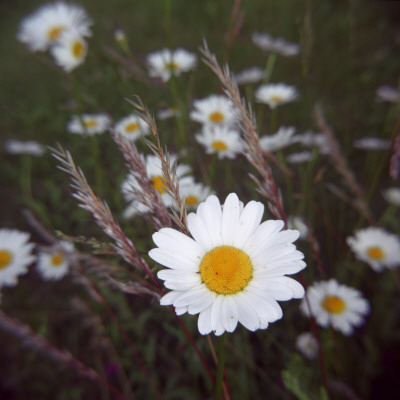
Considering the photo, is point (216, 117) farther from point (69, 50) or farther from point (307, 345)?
point (307, 345)

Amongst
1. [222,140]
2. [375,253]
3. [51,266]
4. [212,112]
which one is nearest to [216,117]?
[212,112]

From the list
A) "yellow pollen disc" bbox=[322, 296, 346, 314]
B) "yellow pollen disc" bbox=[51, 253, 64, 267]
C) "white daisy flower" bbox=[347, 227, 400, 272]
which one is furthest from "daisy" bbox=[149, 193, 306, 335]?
"yellow pollen disc" bbox=[51, 253, 64, 267]

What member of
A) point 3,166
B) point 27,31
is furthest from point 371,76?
point 3,166

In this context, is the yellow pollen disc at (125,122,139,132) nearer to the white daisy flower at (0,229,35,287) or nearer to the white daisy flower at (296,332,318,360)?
the white daisy flower at (0,229,35,287)

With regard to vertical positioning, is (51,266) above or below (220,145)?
below

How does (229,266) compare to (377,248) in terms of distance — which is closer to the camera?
(229,266)
